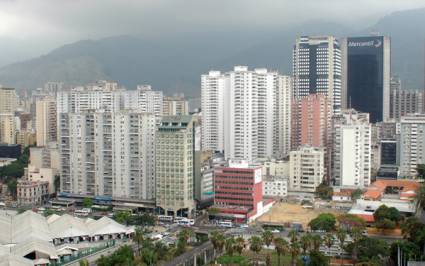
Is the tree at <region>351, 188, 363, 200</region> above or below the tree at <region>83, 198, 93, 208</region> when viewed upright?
above

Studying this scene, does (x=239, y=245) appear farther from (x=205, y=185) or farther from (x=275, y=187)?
(x=275, y=187)

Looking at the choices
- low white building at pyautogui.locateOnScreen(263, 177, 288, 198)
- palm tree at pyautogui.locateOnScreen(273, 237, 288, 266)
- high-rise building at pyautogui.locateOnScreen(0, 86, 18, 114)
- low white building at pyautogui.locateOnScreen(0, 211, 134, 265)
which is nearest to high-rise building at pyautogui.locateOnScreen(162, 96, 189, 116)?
high-rise building at pyautogui.locateOnScreen(0, 86, 18, 114)

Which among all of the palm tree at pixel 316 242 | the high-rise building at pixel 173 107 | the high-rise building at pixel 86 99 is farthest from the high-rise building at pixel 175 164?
the high-rise building at pixel 173 107

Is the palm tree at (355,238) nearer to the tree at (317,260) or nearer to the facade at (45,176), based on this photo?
the tree at (317,260)

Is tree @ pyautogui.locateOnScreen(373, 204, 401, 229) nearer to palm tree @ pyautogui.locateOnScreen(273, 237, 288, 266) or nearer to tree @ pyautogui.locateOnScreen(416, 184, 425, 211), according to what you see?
tree @ pyautogui.locateOnScreen(416, 184, 425, 211)

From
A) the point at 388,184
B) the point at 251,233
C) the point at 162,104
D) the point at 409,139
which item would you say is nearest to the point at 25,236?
the point at 251,233

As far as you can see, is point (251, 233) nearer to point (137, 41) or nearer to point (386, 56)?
point (386, 56)
